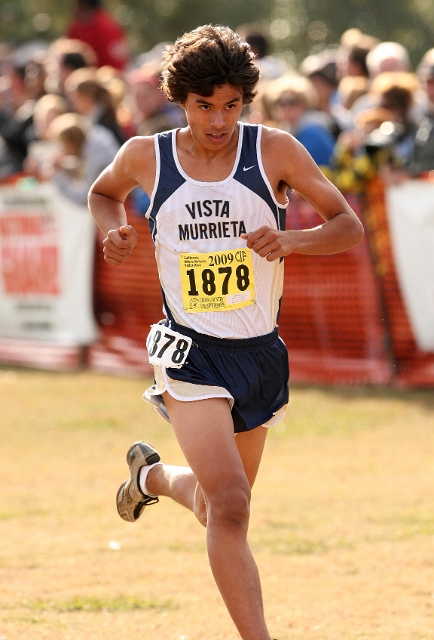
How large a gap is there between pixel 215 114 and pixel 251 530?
2802mm

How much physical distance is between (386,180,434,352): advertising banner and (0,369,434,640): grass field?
0.59 m

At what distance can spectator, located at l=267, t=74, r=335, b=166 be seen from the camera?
9773mm

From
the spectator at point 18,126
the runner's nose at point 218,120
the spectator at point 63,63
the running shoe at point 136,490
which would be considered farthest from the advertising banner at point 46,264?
the runner's nose at point 218,120

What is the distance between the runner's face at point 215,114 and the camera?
422 cm

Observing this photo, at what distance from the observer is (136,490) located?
529 centimetres

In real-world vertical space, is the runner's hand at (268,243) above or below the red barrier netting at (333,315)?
above

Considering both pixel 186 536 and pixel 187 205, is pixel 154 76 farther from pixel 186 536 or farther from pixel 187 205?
pixel 187 205

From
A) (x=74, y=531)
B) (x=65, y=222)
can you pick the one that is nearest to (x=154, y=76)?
(x=65, y=222)

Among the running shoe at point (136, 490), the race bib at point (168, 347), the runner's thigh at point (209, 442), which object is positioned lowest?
the running shoe at point (136, 490)

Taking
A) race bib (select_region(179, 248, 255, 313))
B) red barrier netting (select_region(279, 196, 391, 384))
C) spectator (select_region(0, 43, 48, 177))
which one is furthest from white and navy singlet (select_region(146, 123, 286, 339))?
spectator (select_region(0, 43, 48, 177))

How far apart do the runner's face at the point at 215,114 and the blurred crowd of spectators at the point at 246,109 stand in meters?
3.90

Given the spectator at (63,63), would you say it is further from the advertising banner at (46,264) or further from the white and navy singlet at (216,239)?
the white and navy singlet at (216,239)

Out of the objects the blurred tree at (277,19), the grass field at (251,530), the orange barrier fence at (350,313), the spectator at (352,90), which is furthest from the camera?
the blurred tree at (277,19)

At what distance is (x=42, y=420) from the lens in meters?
9.45
